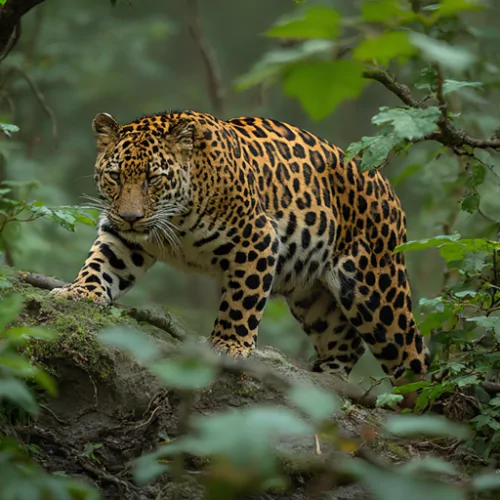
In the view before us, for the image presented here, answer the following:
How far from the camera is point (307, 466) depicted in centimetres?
547

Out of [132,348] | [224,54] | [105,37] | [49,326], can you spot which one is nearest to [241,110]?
[105,37]

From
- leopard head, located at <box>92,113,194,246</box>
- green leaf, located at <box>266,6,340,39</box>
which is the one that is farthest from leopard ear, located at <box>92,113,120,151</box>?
green leaf, located at <box>266,6,340,39</box>

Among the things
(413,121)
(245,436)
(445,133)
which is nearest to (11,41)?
(445,133)

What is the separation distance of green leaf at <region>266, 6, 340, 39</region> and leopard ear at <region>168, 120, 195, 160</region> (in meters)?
4.75

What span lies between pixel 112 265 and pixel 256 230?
1.27 m

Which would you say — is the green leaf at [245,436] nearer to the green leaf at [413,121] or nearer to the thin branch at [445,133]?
the green leaf at [413,121]

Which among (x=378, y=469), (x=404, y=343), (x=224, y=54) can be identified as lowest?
(x=224, y=54)

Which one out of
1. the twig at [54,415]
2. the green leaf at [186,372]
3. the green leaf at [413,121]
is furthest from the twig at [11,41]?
the green leaf at [186,372]

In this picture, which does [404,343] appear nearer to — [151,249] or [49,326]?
[151,249]

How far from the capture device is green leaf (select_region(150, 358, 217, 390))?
9.32ft

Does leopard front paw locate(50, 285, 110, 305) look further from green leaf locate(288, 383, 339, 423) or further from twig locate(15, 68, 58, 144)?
green leaf locate(288, 383, 339, 423)

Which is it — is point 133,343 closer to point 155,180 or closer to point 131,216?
point 131,216

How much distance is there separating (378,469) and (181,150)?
4.86m

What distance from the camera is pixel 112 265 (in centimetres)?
755
